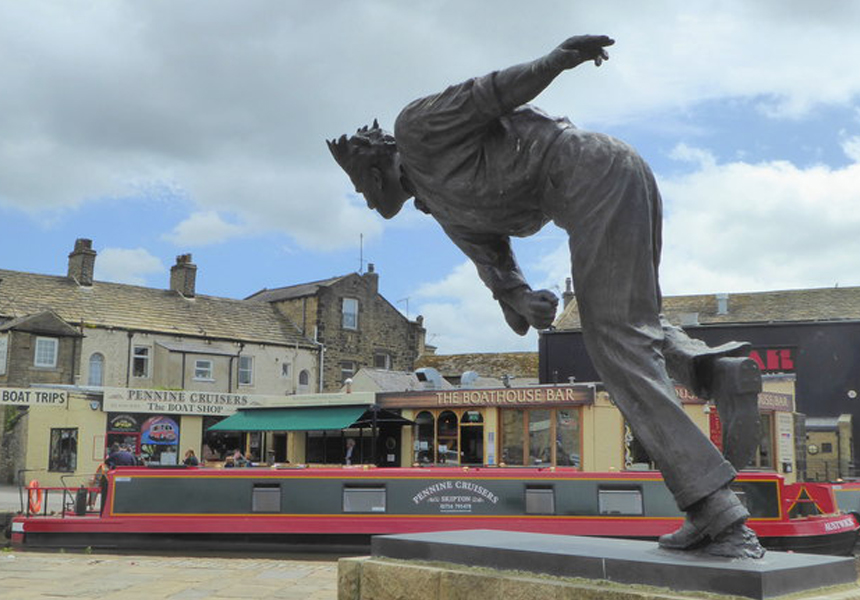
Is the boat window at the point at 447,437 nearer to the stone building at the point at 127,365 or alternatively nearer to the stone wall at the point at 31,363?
the stone building at the point at 127,365

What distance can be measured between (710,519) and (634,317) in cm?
82

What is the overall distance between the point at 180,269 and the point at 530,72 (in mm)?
35028

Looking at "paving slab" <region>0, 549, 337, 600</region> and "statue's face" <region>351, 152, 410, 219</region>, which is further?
"paving slab" <region>0, 549, 337, 600</region>

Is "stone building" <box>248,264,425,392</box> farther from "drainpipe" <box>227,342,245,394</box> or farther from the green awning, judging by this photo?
the green awning


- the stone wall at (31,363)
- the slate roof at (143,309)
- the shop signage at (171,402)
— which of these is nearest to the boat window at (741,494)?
the shop signage at (171,402)

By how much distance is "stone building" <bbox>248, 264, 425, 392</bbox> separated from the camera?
126 feet

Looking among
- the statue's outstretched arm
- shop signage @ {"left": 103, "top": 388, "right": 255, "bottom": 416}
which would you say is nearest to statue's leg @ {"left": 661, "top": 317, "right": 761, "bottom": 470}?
the statue's outstretched arm

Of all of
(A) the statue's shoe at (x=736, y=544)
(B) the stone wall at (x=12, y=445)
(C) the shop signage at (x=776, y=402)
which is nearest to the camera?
(A) the statue's shoe at (x=736, y=544)

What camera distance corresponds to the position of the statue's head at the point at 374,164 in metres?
4.21

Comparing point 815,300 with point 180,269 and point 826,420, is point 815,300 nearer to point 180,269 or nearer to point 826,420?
point 826,420

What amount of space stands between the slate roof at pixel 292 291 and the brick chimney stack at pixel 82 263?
862cm

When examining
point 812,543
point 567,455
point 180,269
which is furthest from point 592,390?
point 180,269

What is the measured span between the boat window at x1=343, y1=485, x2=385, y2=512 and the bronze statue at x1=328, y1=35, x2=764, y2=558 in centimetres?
889

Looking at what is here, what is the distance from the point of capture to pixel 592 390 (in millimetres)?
20375
